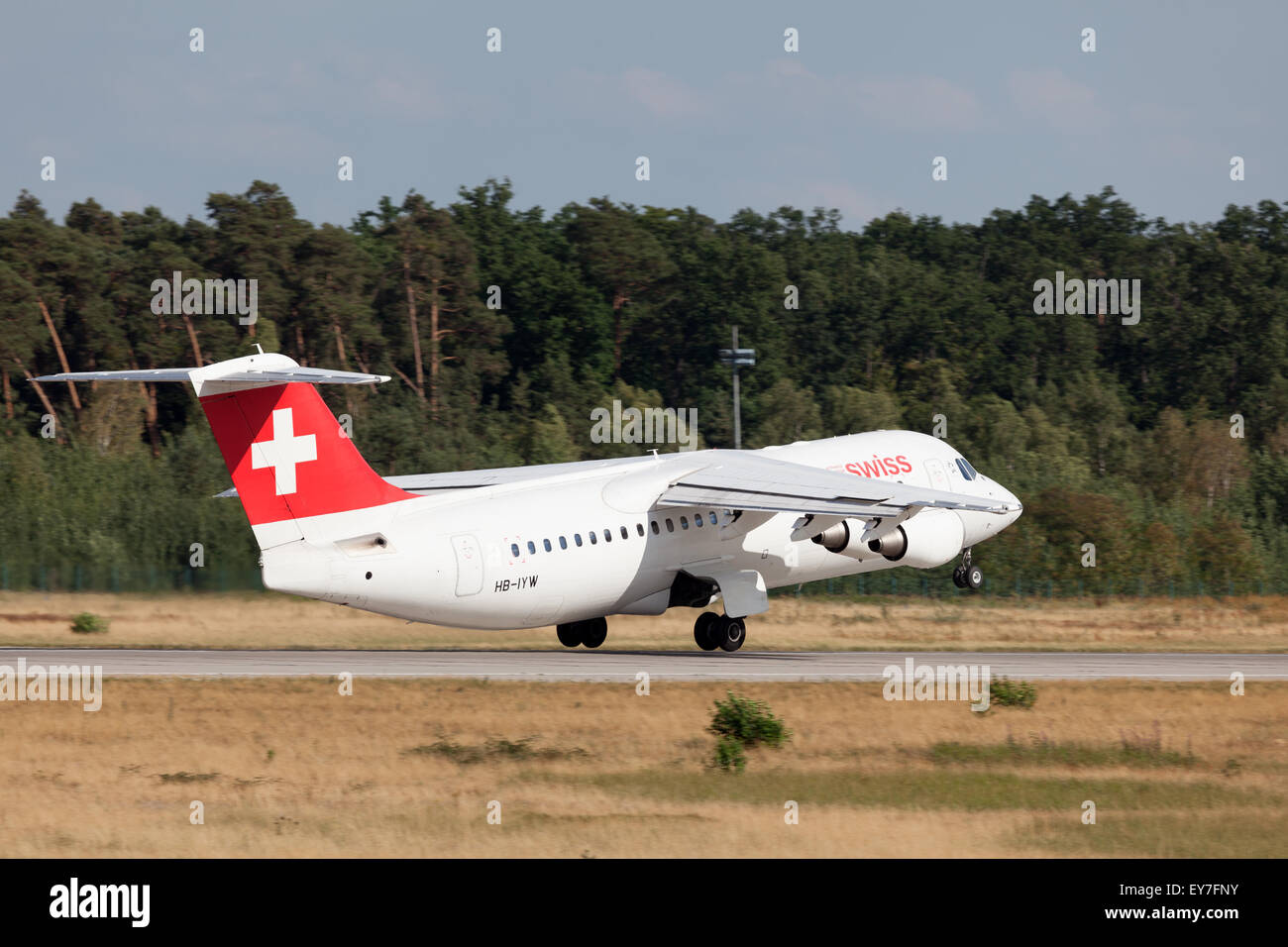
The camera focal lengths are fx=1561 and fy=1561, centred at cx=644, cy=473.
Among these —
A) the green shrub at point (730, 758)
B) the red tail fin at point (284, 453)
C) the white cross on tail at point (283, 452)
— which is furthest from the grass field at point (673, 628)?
the green shrub at point (730, 758)

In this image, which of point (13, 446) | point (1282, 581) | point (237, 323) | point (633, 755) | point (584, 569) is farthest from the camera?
point (237, 323)

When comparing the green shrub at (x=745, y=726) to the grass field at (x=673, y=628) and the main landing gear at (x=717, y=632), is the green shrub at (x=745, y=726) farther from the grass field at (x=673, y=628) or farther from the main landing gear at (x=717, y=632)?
the grass field at (x=673, y=628)

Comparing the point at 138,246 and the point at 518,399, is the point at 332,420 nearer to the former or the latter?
the point at 518,399

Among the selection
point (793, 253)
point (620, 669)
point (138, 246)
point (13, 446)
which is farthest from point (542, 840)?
point (793, 253)

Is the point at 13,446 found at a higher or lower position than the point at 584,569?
higher

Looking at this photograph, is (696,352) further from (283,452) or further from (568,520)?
(283,452)

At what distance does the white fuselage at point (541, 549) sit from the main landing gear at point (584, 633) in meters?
1.83

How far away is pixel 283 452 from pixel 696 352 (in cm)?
5930

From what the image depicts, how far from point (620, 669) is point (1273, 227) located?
7338 centimetres

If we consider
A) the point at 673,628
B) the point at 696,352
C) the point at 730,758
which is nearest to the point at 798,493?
the point at 730,758

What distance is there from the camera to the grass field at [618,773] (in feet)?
59.0

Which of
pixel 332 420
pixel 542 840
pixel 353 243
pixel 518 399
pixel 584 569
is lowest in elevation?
pixel 542 840

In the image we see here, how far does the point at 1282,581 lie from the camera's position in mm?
55188

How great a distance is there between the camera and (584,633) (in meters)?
33.2
